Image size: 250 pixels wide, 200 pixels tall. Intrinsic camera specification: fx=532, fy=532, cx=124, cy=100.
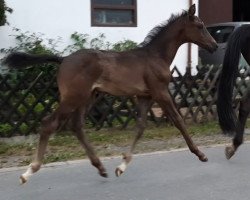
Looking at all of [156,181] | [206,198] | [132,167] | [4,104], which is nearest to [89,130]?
[4,104]

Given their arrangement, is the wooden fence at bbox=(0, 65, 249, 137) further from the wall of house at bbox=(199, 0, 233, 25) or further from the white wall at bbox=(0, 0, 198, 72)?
the wall of house at bbox=(199, 0, 233, 25)

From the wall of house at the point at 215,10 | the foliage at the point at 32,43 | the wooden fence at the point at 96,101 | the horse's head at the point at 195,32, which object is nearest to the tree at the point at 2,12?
the foliage at the point at 32,43

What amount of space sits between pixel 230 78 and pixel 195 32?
975 millimetres

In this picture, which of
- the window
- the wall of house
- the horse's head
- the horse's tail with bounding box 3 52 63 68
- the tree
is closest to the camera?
the horse's tail with bounding box 3 52 63 68

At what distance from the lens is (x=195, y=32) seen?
20.8 feet

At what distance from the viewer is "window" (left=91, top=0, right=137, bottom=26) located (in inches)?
477

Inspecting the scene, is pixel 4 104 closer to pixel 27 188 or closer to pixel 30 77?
pixel 30 77

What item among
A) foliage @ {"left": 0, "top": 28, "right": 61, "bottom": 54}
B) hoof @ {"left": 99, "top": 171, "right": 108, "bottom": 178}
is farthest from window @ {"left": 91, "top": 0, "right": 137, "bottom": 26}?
hoof @ {"left": 99, "top": 171, "right": 108, "bottom": 178}

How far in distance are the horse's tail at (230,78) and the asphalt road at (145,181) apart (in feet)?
1.60

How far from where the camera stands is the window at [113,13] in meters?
12.1

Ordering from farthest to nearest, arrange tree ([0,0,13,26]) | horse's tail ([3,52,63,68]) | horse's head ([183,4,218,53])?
tree ([0,0,13,26])
horse's head ([183,4,218,53])
horse's tail ([3,52,63,68])

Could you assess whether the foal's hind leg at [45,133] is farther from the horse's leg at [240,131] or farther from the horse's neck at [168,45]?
the horse's leg at [240,131]

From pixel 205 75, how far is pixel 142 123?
3.94m

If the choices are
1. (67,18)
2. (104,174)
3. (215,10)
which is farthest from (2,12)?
(215,10)
